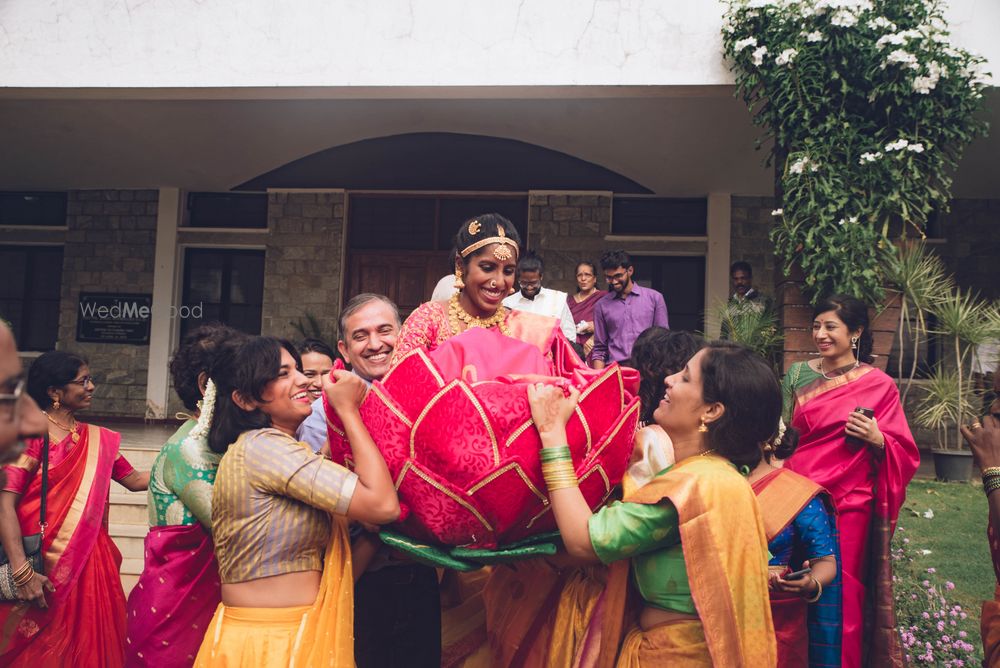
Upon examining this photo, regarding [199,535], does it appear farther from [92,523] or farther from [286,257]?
[286,257]

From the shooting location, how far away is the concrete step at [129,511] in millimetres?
5293

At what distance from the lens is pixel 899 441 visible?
3.54 m

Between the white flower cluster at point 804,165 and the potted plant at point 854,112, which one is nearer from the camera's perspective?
the potted plant at point 854,112

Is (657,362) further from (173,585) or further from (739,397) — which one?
(173,585)

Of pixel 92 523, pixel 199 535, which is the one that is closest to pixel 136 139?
pixel 92 523

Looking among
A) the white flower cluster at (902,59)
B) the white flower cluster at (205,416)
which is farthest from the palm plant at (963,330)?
the white flower cluster at (205,416)

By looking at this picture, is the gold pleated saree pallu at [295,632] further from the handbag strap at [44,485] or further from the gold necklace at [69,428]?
the gold necklace at [69,428]

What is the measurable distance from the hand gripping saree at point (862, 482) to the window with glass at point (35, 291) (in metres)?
9.54

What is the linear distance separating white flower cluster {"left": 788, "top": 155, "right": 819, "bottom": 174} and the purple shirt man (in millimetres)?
1518

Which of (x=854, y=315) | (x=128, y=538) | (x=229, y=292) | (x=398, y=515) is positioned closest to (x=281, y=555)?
(x=398, y=515)

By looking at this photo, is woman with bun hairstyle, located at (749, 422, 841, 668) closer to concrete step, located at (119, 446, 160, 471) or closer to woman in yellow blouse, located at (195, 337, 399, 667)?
woman in yellow blouse, located at (195, 337, 399, 667)

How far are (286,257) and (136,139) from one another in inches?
79.5

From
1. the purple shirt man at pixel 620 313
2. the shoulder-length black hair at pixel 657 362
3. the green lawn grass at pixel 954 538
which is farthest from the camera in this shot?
the purple shirt man at pixel 620 313

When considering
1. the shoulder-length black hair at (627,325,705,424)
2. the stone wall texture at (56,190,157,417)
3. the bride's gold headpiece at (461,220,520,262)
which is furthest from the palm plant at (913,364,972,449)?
the stone wall texture at (56,190,157,417)
